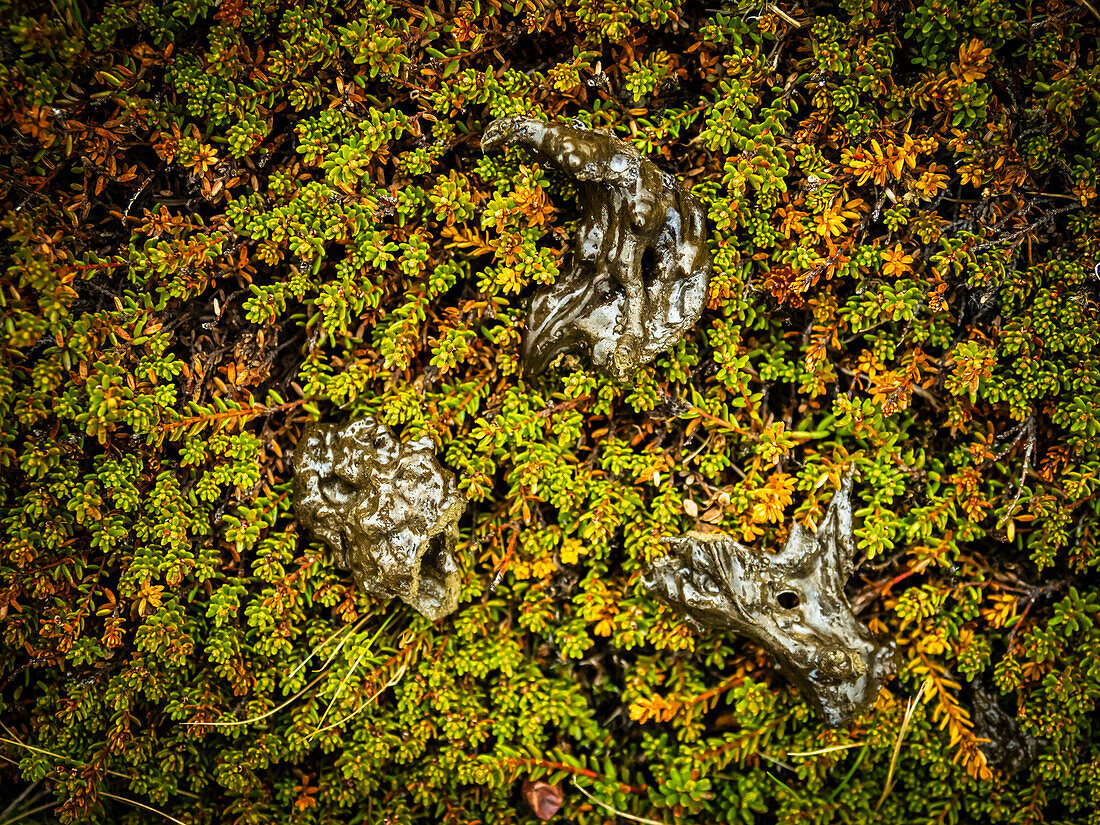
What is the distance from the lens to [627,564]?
10.5ft

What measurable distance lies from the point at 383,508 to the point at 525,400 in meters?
0.85

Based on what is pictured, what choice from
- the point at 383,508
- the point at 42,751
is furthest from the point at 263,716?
the point at 383,508

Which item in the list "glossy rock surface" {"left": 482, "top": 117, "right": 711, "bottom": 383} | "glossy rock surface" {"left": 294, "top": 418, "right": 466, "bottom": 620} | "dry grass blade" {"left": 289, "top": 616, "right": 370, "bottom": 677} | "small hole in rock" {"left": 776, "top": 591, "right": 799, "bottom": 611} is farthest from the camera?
"dry grass blade" {"left": 289, "top": 616, "right": 370, "bottom": 677}

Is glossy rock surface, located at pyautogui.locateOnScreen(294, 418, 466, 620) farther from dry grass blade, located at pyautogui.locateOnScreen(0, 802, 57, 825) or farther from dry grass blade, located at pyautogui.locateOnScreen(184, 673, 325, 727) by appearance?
dry grass blade, located at pyautogui.locateOnScreen(0, 802, 57, 825)

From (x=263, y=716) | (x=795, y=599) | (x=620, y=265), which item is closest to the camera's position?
(x=620, y=265)

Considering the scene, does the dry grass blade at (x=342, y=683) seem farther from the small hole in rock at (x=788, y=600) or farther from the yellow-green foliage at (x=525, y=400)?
the small hole in rock at (x=788, y=600)

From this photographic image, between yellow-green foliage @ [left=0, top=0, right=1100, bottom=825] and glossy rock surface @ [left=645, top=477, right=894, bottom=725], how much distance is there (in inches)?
5.6

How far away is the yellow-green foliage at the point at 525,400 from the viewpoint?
9.40 ft

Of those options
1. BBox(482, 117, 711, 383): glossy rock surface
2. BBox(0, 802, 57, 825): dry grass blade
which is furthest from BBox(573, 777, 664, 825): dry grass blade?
BBox(0, 802, 57, 825): dry grass blade

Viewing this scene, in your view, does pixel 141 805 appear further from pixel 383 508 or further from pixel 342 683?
pixel 383 508

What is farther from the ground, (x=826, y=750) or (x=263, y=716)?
(x=826, y=750)

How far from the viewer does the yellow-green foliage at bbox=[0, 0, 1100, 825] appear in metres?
2.87

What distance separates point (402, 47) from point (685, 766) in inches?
148

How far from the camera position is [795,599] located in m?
3.05
